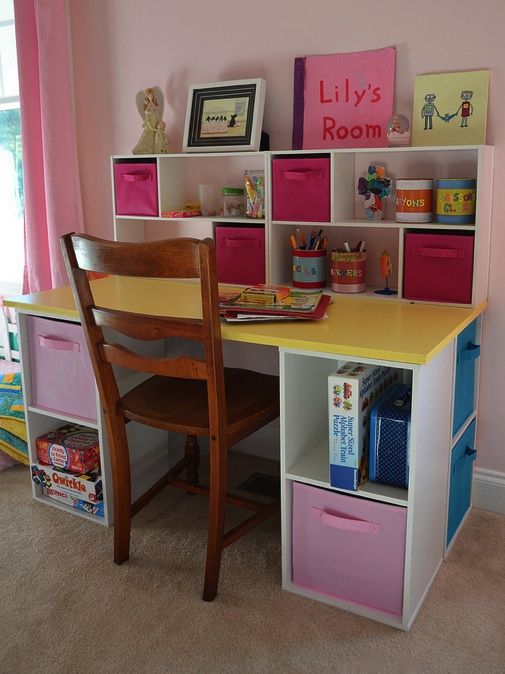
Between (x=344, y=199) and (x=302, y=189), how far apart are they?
140 mm

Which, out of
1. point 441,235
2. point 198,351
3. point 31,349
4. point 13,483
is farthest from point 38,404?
point 441,235

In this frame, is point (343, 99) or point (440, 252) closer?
point (440, 252)

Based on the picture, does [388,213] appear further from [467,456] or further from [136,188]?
[136,188]

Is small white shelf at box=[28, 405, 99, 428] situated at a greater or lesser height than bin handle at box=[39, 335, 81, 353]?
lesser

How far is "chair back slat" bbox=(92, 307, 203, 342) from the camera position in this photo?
1.71 metres

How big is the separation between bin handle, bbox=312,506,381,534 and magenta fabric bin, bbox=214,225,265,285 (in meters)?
0.88

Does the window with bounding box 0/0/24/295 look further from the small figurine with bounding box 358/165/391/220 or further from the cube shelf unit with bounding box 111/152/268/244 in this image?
the small figurine with bounding box 358/165/391/220

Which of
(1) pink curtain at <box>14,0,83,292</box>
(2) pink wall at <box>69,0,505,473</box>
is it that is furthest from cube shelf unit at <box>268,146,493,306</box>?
(1) pink curtain at <box>14,0,83,292</box>

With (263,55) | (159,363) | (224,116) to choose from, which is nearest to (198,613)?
(159,363)

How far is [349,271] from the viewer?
2.24m

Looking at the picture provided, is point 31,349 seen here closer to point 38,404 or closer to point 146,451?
point 38,404

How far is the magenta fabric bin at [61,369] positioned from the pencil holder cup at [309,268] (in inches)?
28.2

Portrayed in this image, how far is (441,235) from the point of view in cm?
206

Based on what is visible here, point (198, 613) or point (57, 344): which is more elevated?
point (57, 344)
